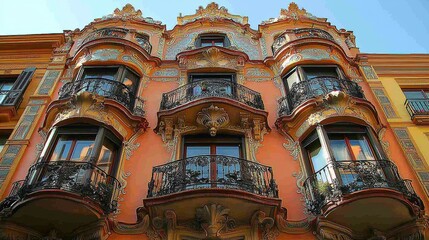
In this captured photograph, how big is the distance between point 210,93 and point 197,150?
6.88ft

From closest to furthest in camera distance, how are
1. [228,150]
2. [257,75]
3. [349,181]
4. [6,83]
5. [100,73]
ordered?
1. [349,181]
2. [228,150]
3. [100,73]
4. [257,75]
5. [6,83]

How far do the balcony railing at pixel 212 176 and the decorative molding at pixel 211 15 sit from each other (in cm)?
1042

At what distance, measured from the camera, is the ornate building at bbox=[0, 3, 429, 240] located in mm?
9266

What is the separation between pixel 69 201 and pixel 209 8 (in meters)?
13.5

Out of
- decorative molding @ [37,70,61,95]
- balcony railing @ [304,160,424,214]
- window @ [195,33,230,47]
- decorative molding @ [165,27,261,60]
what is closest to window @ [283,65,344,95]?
decorative molding @ [165,27,261,60]

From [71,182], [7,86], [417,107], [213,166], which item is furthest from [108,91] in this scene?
[417,107]

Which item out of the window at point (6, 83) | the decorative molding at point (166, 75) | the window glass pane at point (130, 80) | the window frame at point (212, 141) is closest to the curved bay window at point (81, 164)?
the window frame at point (212, 141)

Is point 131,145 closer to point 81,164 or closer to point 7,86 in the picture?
point 81,164

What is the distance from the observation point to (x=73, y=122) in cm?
1161

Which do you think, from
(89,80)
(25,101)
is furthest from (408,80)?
(25,101)

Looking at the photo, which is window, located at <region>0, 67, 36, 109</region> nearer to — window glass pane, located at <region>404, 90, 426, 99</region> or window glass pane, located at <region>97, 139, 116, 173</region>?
window glass pane, located at <region>97, 139, 116, 173</region>

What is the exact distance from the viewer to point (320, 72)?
565 inches

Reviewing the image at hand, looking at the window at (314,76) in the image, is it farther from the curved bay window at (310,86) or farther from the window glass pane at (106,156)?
the window glass pane at (106,156)

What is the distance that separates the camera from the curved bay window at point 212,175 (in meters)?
9.66
